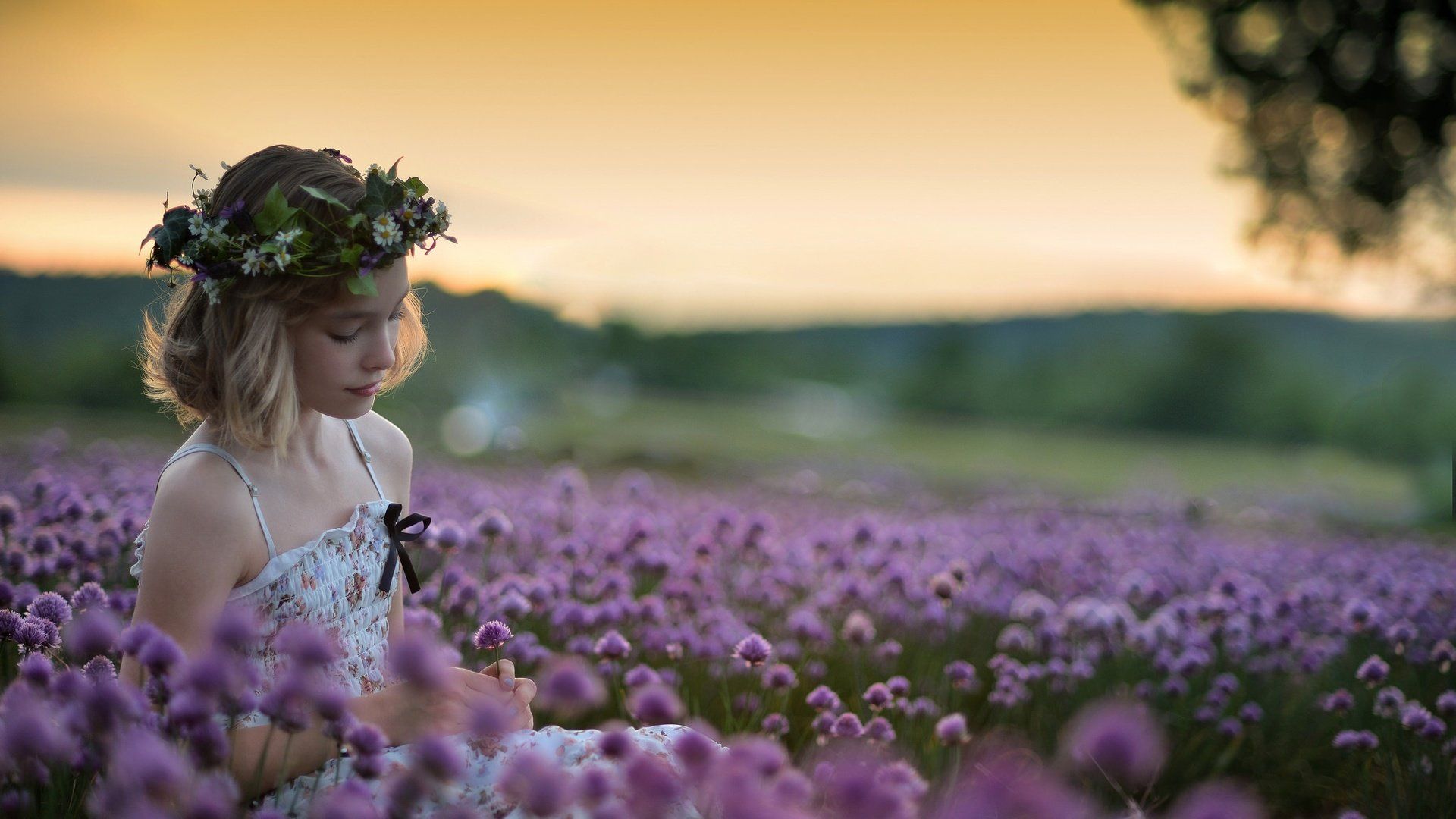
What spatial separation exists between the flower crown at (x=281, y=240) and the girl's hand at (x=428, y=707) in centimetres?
101

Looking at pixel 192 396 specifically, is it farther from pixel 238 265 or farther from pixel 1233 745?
pixel 1233 745

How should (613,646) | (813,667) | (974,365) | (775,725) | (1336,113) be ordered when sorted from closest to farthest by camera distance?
(613,646) < (775,725) < (813,667) < (1336,113) < (974,365)

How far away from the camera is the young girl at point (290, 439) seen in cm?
218

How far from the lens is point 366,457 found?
2990 millimetres

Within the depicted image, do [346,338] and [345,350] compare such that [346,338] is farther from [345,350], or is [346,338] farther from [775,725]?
[775,725]

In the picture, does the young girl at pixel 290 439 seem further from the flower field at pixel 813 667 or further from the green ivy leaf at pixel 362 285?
the flower field at pixel 813 667

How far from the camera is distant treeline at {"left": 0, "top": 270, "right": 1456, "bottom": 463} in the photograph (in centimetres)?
1900

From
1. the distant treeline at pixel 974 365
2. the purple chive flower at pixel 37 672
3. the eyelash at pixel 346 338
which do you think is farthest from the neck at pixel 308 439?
the distant treeline at pixel 974 365

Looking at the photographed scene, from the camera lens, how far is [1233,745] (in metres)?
3.82

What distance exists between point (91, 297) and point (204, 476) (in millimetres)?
19742

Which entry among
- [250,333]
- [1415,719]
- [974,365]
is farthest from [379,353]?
[974,365]

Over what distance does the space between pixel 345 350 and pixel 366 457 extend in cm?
57

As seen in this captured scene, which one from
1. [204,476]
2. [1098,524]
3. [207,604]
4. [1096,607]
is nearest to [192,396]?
[204,476]

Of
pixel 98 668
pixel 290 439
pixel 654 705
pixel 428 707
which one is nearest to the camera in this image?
pixel 654 705
